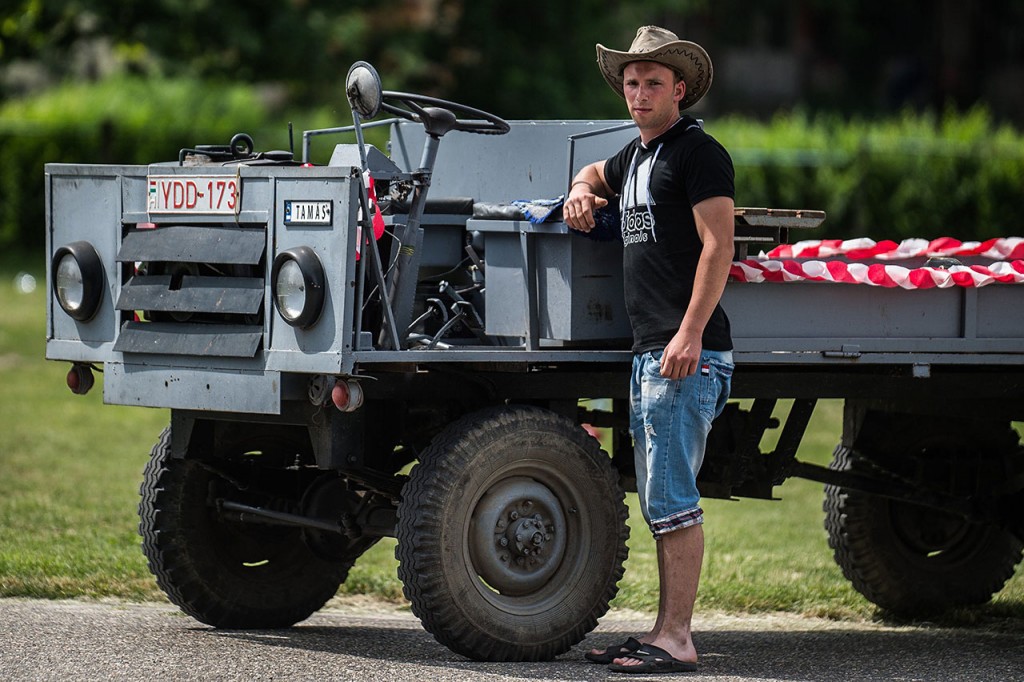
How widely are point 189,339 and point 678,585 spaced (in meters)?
2.01

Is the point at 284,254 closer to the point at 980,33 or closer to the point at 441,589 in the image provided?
the point at 441,589

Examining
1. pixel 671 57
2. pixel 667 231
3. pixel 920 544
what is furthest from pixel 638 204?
pixel 920 544

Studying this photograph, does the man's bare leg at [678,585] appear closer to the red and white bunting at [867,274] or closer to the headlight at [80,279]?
the red and white bunting at [867,274]

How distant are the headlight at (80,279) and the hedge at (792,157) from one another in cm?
1635

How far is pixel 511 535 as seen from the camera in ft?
21.9

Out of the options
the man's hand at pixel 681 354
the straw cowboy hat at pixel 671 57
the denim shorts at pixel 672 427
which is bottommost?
the denim shorts at pixel 672 427

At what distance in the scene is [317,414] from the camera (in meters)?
6.58

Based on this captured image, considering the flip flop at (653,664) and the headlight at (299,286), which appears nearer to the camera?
the headlight at (299,286)

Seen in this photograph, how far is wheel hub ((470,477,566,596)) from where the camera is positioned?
6.62 metres

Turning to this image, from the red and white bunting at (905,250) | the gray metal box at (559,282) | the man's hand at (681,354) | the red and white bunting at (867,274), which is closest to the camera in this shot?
the man's hand at (681,354)

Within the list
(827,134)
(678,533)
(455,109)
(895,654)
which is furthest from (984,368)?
(827,134)

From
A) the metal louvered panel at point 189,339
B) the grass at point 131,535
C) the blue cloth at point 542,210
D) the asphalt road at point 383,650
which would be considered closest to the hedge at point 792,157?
the grass at point 131,535

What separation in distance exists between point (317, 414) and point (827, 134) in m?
19.3

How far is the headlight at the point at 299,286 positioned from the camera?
6.24m
